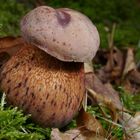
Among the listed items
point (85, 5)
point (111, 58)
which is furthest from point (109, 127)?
point (85, 5)

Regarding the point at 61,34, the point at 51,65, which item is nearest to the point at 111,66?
the point at 51,65

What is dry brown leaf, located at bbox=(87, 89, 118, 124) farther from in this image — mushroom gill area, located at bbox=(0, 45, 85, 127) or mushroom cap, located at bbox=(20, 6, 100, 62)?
mushroom cap, located at bbox=(20, 6, 100, 62)

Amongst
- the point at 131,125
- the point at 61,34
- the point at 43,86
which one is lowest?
the point at 131,125

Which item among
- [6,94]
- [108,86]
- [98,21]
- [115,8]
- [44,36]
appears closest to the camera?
[44,36]

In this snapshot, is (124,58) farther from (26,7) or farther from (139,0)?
(139,0)

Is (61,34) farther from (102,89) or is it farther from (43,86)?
(102,89)
